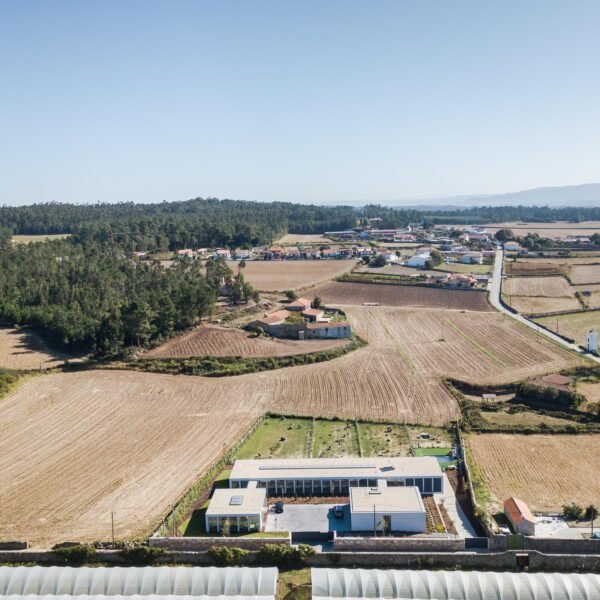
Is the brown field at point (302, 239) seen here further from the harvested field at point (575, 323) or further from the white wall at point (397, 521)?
the white wall at point (397, 521)

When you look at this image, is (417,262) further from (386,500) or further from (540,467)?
(386,500)

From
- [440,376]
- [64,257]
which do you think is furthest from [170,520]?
[64,257]

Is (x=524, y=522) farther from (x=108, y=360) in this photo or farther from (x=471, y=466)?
(x=108, y=360)

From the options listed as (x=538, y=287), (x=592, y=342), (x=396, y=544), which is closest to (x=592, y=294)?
(x=538, y=287)

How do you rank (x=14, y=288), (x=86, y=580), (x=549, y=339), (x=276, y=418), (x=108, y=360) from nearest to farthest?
1. (x=86, y=580)
2. (x=276, y=418)
3. (x=108, y=360)
4. (x=549, y=339)
5. (x=14, y=288)

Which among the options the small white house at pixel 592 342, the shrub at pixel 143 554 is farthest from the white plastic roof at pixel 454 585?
the small white house at pixel 592 342

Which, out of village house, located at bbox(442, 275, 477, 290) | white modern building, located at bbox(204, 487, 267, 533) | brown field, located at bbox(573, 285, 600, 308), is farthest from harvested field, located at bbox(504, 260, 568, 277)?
white modern building, located at bbox(204, 487, 267, 533)
